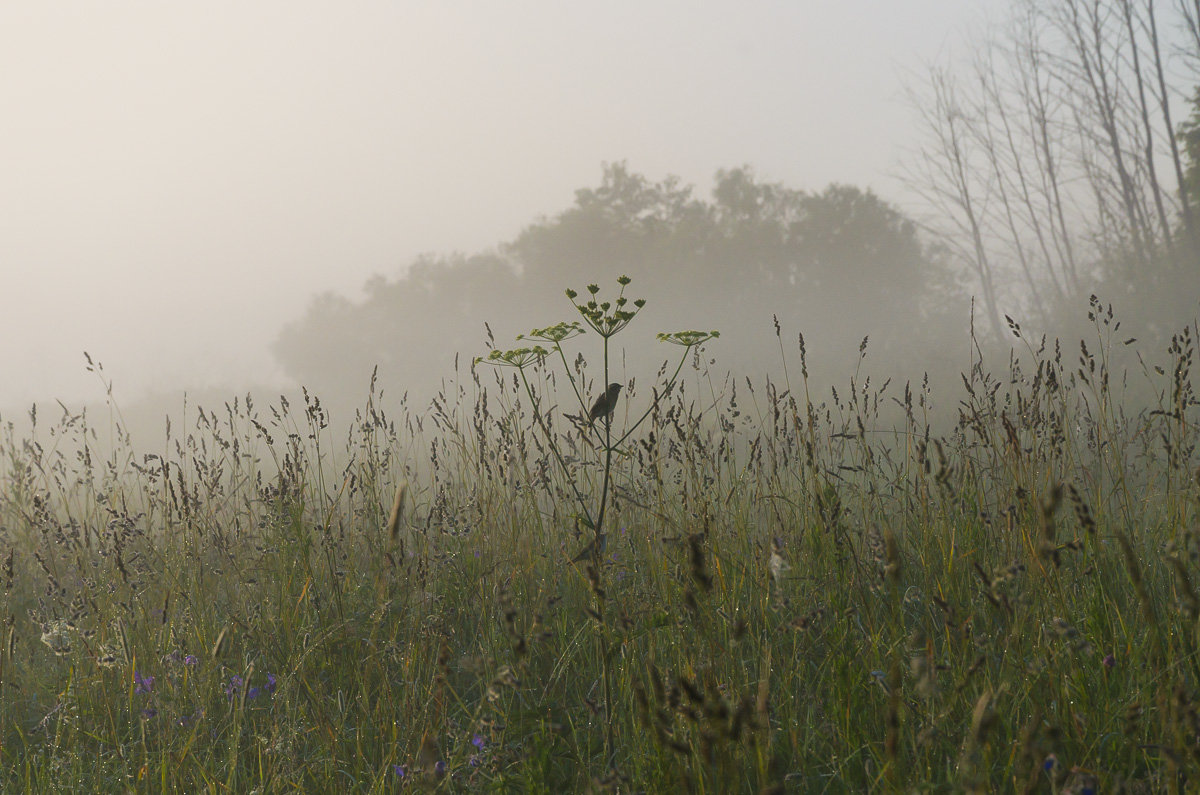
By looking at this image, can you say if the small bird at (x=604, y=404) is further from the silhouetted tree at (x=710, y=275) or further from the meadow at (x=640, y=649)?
the silhouetted tree at (x=710, y=275)

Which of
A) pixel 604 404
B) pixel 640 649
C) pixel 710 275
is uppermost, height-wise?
pixel 710 275

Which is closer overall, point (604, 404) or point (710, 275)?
point (604, 404)

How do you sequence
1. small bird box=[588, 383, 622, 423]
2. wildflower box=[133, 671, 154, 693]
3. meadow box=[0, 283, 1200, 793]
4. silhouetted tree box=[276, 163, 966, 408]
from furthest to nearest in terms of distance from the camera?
silhouetted tree box=[276, 163, 966, 408], wildflower box=[133, 671, 154, 693], small bird box=[588, 383, 622, 423], meadow box=[0, 283, 1200, 793]

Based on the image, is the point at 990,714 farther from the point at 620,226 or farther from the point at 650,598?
the point at 620,226

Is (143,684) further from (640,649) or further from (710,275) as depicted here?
(710,275)

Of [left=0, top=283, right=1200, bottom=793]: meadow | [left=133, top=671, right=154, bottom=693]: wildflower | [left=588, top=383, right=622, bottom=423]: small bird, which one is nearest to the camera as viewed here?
[left=0, top=283, right=1200, bottom=793]: meadow

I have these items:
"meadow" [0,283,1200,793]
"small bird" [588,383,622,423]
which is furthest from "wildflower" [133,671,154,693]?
"small bird" [588,383,622,423]

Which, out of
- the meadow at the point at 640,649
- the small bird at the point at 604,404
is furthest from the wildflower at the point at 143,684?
the small bird at the point at 604,404

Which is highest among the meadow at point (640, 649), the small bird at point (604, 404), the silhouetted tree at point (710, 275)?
the silhouetted tree at point (710, 275)

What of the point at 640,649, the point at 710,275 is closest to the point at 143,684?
the point at 640,649

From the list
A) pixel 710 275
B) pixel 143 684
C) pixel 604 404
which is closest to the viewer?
pixel 604 404

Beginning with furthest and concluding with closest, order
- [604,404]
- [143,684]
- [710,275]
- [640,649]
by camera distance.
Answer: [710,275] < [143,684] < [640,649] < [604,404]

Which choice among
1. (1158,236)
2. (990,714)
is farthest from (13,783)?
(1158,236)

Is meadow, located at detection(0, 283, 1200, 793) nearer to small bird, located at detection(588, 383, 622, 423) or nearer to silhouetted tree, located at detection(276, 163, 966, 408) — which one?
small bird, located at detection(588, 383, 622, 423)
